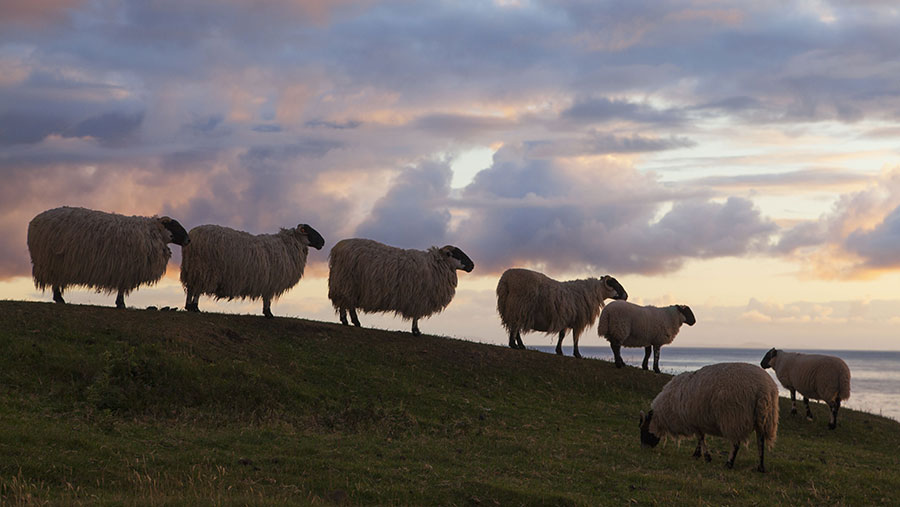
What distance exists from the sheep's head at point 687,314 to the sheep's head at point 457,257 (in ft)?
26.5

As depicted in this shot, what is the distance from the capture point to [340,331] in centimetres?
2569

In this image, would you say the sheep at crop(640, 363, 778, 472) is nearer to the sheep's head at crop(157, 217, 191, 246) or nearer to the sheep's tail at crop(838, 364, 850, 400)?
the sheep's tail at crop(838, 364, 850, 400)

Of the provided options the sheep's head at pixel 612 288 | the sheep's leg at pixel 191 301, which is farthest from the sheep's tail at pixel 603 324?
→ the sheep's leg at pixel 191 301

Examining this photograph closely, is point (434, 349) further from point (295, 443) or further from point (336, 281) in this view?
point (295, 443)

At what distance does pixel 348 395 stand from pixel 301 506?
31.7 feet

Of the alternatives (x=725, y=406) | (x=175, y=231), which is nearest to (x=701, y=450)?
(x=725, y=406)

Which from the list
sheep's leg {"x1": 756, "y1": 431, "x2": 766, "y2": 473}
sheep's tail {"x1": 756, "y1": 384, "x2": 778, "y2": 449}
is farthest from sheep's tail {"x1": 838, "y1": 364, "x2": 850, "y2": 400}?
sheep's tail {"x1": 756, "y1": 384, "x2": 778, "y2": 449}

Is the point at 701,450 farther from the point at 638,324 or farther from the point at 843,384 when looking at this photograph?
the point at 638,324

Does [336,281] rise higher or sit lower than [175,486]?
higher

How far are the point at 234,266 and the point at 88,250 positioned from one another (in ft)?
14.2

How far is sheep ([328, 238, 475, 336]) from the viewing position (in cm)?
2670

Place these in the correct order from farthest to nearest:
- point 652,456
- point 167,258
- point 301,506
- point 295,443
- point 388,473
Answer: point 167,258
point 652,456
point 295,443
point 388,473
point 301,506

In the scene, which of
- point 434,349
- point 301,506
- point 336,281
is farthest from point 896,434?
point 301,506

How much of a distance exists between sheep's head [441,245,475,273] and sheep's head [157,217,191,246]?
903 centimetres
